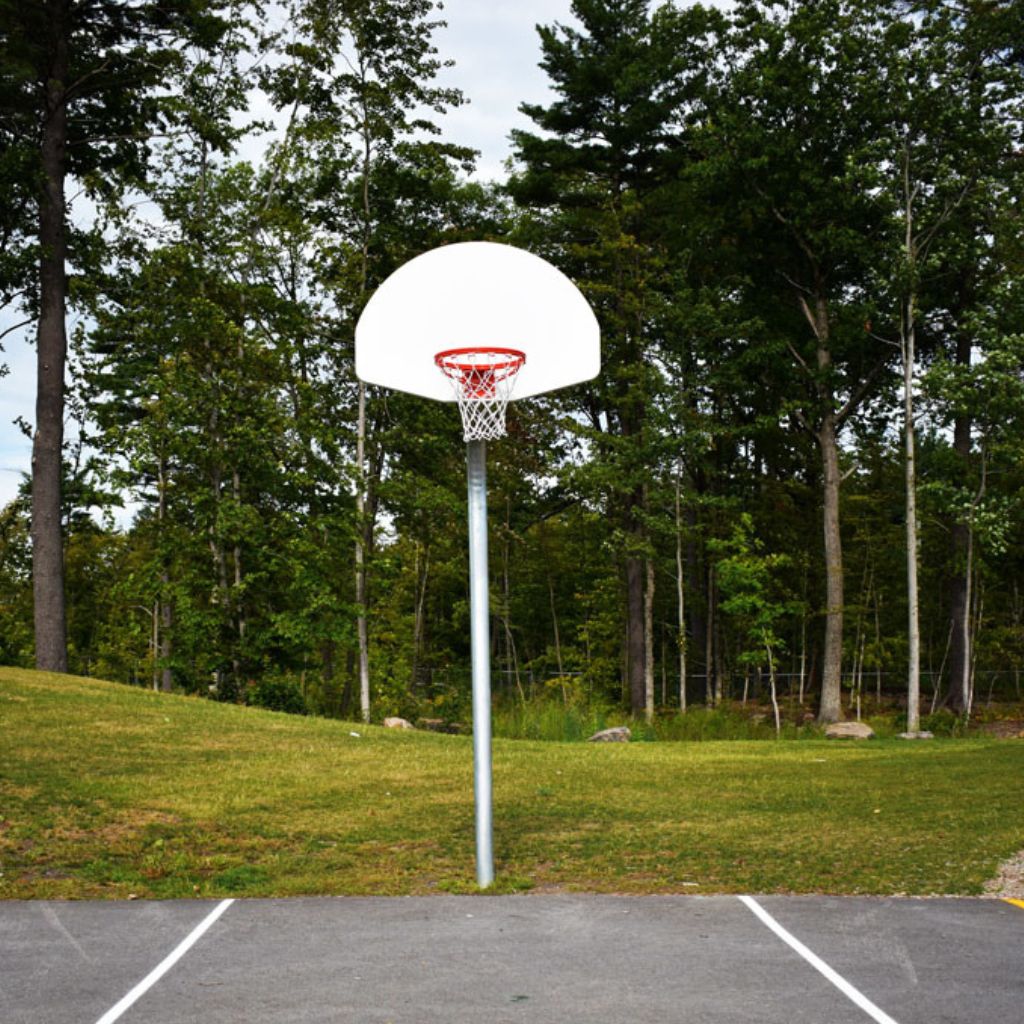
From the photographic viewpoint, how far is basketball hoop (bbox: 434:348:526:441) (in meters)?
7.60

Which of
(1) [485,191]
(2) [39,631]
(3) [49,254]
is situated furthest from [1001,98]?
(2) [39,631]

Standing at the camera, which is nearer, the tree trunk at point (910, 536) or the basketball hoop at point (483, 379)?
the basketball hoop at point (483, 379)

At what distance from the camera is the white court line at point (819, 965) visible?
4.70 m

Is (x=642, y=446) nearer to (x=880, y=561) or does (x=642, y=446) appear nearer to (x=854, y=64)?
(x=854, y=64)

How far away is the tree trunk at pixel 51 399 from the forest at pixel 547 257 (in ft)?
0.19

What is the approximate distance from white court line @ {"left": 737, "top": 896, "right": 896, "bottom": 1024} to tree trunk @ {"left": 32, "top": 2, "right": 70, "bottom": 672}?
660 inches

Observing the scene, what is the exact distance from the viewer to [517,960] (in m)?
5.57

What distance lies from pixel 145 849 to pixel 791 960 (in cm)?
534

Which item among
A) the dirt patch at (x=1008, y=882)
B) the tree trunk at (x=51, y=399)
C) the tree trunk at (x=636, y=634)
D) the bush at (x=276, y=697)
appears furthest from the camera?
the tree trunk at (x=636, y=634)

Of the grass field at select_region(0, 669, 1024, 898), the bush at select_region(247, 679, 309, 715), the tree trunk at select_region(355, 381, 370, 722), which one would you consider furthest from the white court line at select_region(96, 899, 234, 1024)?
the tree trunk at select_region(355, 381, 370, 722)

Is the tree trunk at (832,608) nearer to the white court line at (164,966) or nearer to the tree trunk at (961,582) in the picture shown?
the tree trunk at (961,582)

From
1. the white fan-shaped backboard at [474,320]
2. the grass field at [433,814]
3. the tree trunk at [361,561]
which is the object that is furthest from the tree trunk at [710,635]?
the white fan-shaped backboard at [474,320]

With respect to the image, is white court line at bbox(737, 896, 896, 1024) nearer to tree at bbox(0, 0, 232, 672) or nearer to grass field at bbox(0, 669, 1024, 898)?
grass field at bbox(0, 669, 1024, 898)

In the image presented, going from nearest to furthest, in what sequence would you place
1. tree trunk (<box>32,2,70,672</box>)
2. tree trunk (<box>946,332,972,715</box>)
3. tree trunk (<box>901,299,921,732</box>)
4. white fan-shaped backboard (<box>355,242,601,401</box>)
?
white fan-shaped backboard (<box>355,242,601,401</box>) < tree trunk (<box>32,2,70,672</box>) < tree trunk (<box>901,299,921,732</box>) < tree trunk (<box>946,332,972,715</box>)
